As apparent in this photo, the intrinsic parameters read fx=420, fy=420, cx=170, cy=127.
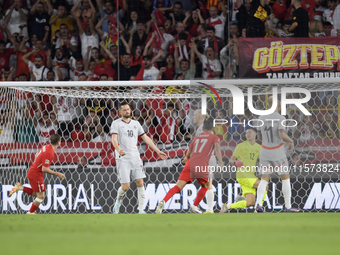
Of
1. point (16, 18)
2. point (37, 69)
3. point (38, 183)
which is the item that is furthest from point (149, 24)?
point (38, 183)

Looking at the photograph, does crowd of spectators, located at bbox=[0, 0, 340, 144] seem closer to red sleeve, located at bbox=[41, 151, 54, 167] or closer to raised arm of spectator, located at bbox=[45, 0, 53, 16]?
raised arm of spectator, located at bbox=[45, 0, 53, 16]

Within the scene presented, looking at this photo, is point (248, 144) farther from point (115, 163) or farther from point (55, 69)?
point (55, 69)

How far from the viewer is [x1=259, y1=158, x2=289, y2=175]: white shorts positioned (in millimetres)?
3822

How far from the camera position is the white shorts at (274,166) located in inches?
150

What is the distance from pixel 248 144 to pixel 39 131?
10.2 ft

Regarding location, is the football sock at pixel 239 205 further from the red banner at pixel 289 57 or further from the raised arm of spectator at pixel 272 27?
the raised arm of spectator at pixel 272 27

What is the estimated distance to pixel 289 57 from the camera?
23.0 ft

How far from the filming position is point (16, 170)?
5.29 metres

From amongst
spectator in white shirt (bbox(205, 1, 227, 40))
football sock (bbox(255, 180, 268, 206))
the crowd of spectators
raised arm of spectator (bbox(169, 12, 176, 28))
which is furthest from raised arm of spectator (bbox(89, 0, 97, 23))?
football sock (bbox(255, 180, 268, 206))

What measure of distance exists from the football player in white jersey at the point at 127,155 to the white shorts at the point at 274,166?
4.72ft

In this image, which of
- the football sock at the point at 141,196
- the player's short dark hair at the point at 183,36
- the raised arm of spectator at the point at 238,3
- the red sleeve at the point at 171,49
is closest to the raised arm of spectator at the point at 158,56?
the red sleeve at the point at 171,49

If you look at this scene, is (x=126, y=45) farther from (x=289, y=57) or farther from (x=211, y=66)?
(x=289, y=57)

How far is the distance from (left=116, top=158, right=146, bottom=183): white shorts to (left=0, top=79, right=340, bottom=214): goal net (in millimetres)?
246

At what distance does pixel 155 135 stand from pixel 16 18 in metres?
4.49
